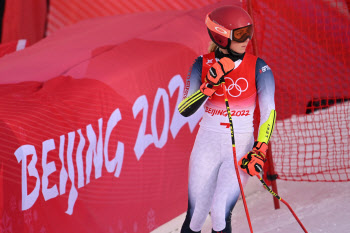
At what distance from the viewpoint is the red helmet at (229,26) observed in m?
2.76

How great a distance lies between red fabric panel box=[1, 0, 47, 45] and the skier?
3.95m

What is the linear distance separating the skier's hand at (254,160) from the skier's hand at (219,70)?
14.5 inches

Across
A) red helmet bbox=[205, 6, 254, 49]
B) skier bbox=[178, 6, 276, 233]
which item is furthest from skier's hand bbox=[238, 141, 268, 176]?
red helmet bbox=[205, 6, 254, 49]

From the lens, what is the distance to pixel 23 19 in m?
6.48

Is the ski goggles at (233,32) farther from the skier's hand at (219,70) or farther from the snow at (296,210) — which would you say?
the snow at (296,210)

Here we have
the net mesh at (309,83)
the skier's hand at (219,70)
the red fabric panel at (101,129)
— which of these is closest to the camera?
the skier's hand at (219,70)

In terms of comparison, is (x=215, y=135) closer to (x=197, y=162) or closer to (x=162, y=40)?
(x=197, y=162)

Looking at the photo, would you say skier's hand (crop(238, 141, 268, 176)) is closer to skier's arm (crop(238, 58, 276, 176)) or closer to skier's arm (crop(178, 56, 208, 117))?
skier's arm (crop(238, 58, 276, 176))

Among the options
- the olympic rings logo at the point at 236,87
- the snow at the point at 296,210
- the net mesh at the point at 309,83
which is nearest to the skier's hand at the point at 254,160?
the olympic rings logo at the point at 236,87

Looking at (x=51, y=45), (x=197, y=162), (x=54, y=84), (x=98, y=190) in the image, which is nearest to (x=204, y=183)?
(x=197, y=162)

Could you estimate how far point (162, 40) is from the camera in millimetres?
4359

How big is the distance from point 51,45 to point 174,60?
1.29 meters

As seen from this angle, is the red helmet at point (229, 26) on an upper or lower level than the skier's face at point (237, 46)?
upper

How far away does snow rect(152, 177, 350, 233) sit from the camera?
3955 millimetres
